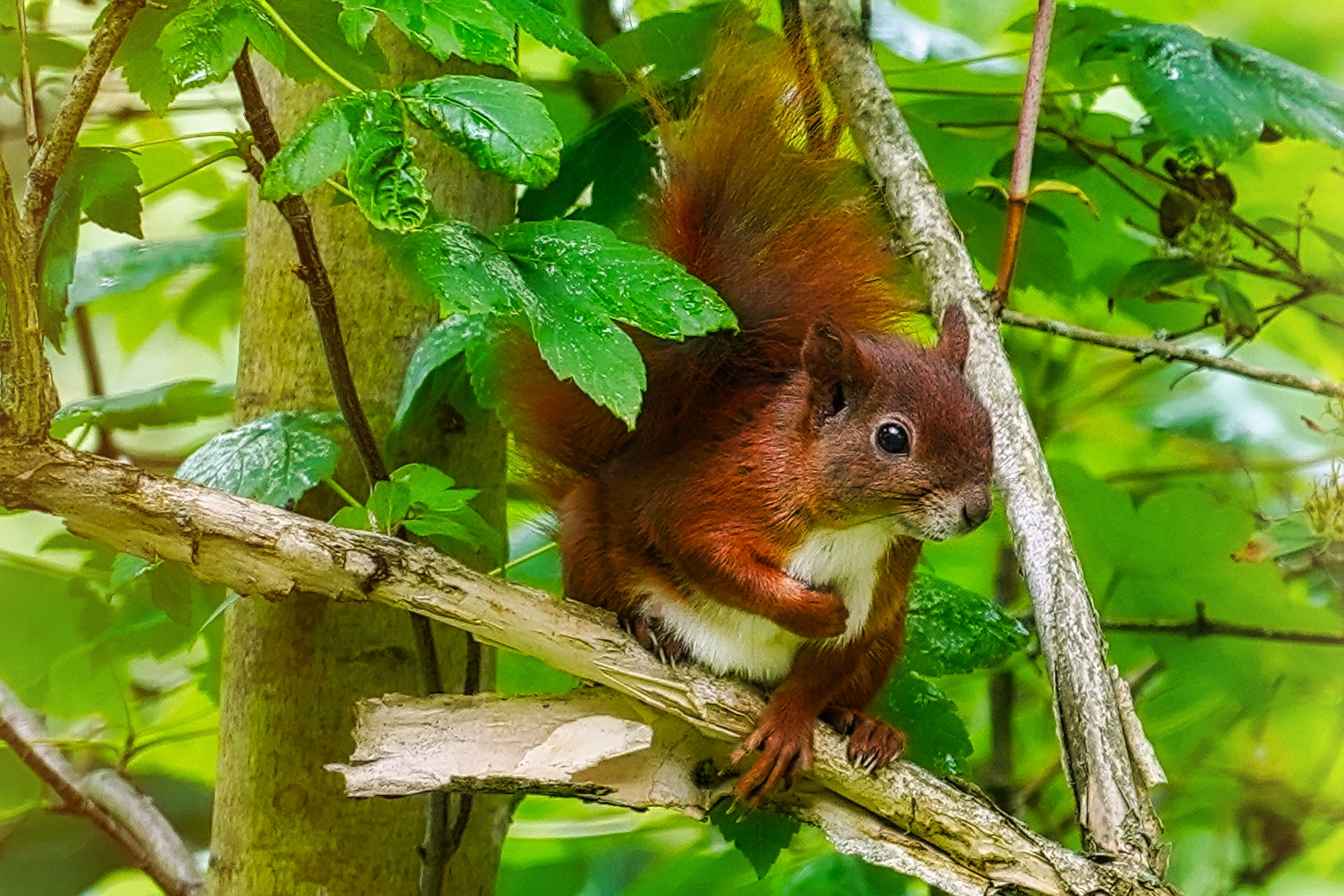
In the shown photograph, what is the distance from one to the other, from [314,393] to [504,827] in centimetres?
49

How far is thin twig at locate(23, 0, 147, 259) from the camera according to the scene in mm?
723

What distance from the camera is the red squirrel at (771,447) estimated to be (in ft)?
3.46

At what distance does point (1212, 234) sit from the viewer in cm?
144

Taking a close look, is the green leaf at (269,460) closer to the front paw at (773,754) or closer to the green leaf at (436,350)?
the green leaf at (436,350)

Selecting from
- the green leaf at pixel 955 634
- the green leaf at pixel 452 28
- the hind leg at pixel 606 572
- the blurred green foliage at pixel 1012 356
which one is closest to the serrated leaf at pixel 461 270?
the blurred green foliage at pixel 1012 356

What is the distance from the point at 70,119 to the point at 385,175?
21cm

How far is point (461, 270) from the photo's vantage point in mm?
765

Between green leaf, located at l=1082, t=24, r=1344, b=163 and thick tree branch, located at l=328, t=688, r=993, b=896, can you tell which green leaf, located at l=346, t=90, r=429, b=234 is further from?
green leaf, located at l=1082, t=24, r=1344, b=163

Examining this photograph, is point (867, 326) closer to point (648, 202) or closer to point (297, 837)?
point (648, 202)

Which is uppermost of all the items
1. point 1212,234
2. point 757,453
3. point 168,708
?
point 1212,234

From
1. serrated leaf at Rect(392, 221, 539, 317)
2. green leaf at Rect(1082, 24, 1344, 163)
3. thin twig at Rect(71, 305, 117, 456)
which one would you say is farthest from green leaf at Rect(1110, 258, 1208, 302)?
thin twig at Rect(71, 305, 117, 456)

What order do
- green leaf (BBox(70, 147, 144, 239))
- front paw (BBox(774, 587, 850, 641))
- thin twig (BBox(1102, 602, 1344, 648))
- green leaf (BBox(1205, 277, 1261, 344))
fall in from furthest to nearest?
thin twig (BBox(1102, 602, 1344, 648)) → green leaf (BBox(1205, 277, 1261, 344)) → front paw (BBox(774, 587, 850, 641)) → green leaf (BBox(70, 147, 144, 239))

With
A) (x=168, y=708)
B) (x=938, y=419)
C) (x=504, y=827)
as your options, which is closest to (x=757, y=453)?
(x=938, y=419)

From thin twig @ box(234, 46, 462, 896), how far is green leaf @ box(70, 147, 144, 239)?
95 millimetres
